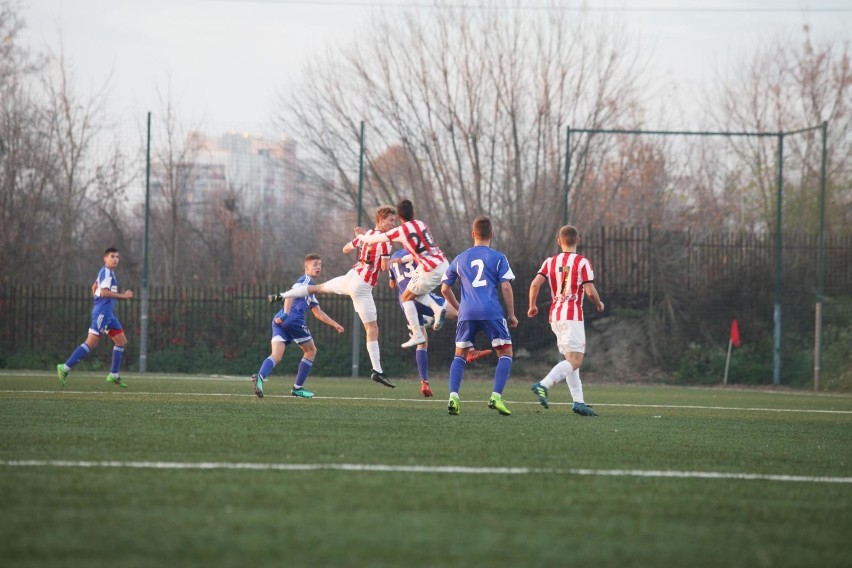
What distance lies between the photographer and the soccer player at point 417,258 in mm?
12617

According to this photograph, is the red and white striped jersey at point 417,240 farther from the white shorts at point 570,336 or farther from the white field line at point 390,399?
the white shorts at point 570,336

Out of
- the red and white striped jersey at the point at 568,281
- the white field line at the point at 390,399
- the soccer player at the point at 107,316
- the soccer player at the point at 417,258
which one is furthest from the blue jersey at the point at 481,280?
the soccer player at the point at 107,316

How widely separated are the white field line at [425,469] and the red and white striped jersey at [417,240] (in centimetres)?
643

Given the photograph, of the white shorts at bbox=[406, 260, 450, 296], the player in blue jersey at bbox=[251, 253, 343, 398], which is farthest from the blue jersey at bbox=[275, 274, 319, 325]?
the white shorts at bbox=[406, 260, 450, 296]

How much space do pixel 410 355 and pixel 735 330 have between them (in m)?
6.80

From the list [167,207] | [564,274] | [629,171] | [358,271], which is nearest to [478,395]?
[358,271]

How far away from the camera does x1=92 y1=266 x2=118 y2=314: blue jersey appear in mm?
16203

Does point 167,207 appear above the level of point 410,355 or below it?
above

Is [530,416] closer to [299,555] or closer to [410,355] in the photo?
[299,555]

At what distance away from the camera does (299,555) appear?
12.8 feet

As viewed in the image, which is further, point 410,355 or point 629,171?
point 629,171

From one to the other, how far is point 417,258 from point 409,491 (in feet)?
25.0

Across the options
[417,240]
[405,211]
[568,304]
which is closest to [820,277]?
[568,304]

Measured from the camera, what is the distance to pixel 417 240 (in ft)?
41.7
